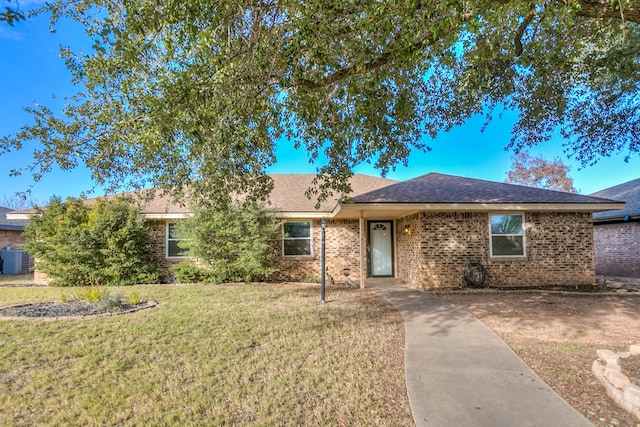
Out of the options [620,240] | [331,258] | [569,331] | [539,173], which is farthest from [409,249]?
[539,173]

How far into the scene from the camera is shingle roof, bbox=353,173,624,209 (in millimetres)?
10508

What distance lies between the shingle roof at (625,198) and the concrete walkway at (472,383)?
11.7 m

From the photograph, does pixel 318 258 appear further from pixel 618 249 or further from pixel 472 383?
pixel 618 249

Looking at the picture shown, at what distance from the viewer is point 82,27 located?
5219mm

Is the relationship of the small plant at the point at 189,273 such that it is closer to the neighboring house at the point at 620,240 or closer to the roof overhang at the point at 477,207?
the roof overhang at the point at 477,207

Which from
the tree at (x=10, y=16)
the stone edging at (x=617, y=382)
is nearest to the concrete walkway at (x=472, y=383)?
the stone edging at (x=617, y=382)

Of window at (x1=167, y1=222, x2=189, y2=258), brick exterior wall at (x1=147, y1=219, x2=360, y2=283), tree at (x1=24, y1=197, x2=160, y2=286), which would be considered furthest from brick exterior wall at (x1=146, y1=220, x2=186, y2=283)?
tree at (x1=24, y1=197, x2=160, y2=286)

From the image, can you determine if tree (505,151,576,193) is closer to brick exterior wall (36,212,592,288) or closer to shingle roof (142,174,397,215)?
shingle roof (142,174,397,215)

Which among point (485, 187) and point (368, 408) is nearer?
point (368, 408)

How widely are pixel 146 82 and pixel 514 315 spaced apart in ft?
25.1

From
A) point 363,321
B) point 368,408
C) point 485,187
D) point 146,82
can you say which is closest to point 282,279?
point 363,321

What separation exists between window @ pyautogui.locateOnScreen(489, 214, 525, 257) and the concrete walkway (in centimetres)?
543

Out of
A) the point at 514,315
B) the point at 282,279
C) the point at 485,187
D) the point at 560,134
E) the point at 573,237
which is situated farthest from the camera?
the point at 282,279

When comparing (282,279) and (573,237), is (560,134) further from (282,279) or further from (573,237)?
(282,279)
